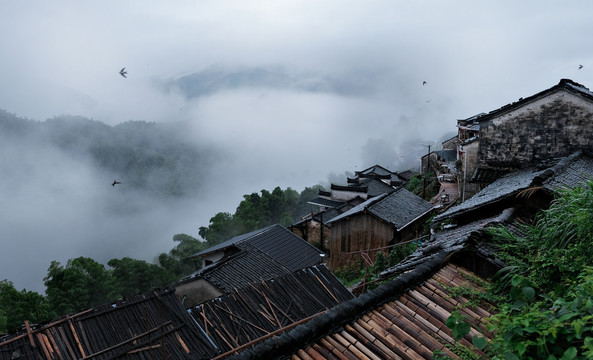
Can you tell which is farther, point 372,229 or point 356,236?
point 356,236

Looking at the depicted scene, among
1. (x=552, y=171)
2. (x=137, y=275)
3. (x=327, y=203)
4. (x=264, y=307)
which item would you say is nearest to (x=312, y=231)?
(x=327, y=203)

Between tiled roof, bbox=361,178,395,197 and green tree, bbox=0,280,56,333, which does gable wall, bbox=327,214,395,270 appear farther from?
tiled roof, bbox=361,178,395,197

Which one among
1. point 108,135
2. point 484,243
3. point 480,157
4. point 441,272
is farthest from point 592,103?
point 108,135

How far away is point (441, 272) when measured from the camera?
20.4 feet

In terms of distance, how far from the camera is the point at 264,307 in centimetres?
1238

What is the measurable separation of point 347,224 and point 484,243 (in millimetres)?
19999

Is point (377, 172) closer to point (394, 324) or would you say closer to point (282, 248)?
point (282, 248)

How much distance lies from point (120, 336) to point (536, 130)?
15.7 metres

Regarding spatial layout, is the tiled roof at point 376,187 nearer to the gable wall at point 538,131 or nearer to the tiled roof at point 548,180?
the gable wall at point 538,131

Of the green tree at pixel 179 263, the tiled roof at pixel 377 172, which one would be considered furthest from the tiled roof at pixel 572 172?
the tiled roof at pixel 377 172

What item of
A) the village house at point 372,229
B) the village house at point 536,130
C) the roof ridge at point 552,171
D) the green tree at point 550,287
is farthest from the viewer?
the village house at point 372,229

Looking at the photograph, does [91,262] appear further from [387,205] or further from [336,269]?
[387,205]

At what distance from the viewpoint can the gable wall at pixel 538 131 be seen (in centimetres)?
1491

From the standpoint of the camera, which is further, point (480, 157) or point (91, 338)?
point (480, 157)
